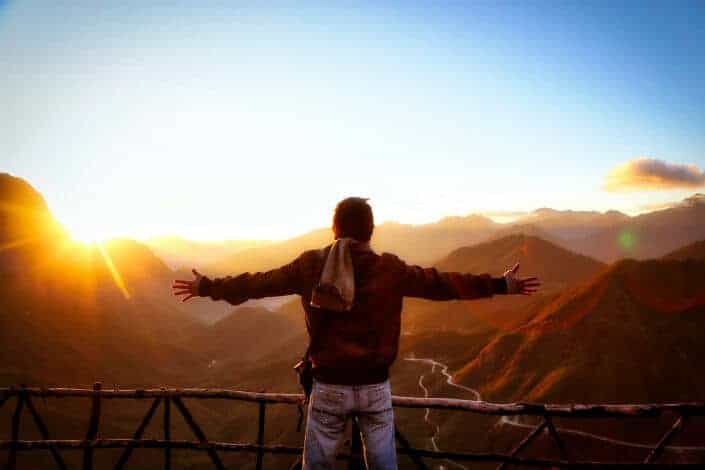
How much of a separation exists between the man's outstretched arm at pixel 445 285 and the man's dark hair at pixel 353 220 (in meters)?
0.38

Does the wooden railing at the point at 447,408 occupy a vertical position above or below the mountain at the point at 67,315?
above

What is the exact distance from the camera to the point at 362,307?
2773mm

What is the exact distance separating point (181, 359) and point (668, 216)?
649ft

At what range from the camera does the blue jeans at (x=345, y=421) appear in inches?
108

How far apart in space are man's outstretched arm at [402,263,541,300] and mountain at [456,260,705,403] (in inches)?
1268

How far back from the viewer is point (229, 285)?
327cm

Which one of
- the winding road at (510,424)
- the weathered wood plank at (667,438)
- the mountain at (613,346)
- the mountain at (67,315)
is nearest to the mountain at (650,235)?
the mountain at (613,346)

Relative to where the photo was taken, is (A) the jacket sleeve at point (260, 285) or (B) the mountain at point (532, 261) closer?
(A) the jacket sleeve at point (260, 285)

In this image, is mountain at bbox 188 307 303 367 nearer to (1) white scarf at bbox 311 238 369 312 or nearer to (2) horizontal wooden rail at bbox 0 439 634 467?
(2) horizontal wooden rail at bbox 0 439 634 467

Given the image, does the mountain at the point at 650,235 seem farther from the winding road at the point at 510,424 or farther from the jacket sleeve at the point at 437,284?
the jacket sleeve at the point at 437,284

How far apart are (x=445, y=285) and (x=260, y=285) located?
131 cm

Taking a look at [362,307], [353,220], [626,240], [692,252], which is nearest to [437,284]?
[362,307]

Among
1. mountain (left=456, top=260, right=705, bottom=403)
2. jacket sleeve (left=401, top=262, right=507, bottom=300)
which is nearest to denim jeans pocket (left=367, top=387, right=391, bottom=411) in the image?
jacket sleeve (left=401, top=262, right=507, bottom=300)

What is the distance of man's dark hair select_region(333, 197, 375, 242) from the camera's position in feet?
9.68
